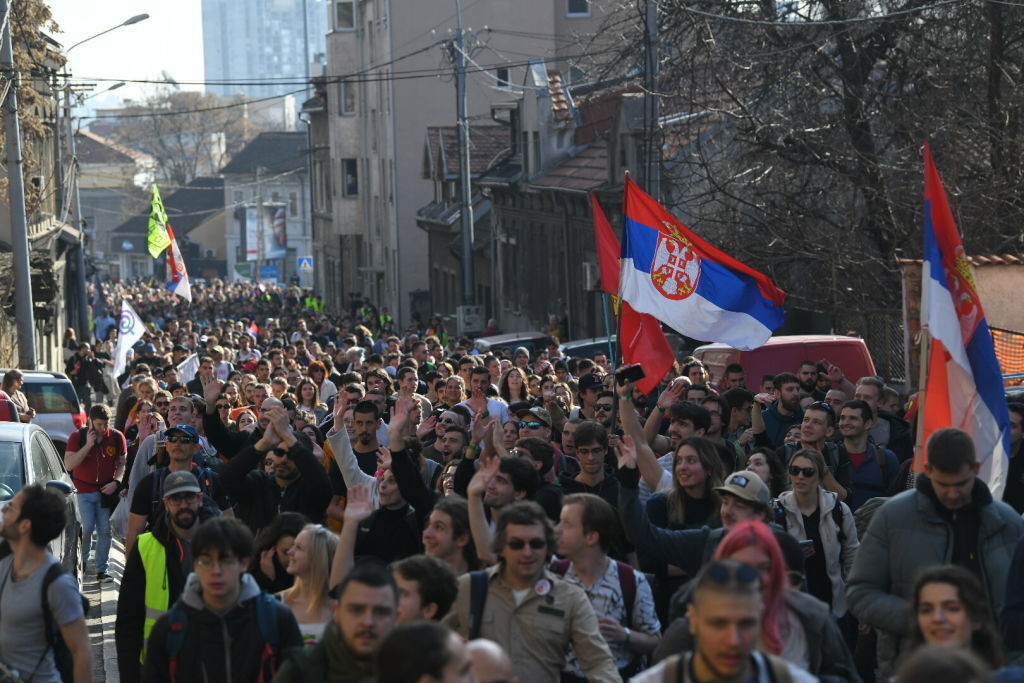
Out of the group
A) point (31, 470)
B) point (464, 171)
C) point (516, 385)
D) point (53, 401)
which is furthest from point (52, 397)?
point (464, 171)

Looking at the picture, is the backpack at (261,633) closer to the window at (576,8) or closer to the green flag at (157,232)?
the green flag at (157,232)

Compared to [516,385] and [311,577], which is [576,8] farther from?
[311,577]

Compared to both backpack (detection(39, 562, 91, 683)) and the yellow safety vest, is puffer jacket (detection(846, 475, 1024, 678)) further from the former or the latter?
backpack (detection(39, 562, 91, 683))

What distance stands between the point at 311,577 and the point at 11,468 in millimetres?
4646

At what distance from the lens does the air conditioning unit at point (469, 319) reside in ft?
118

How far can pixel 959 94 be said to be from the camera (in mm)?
20766

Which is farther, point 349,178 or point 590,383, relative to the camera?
point 349,178

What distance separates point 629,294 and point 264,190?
105563 millimetres

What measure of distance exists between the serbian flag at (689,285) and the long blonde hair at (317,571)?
5773mm

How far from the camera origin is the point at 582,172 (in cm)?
3712

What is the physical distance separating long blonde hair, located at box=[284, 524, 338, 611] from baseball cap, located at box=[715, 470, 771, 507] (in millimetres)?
1599

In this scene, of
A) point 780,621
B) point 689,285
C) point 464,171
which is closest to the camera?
point 780,621

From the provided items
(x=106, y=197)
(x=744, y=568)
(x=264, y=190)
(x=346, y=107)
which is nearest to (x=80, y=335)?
(x=346, y=107)

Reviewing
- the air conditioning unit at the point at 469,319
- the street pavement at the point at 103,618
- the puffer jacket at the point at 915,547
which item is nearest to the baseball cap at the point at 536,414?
the street pavement at the point at 103,618
